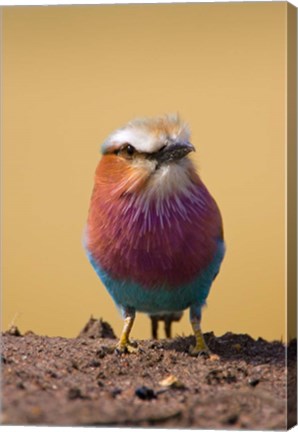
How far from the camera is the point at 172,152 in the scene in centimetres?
605

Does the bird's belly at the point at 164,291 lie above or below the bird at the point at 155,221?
below

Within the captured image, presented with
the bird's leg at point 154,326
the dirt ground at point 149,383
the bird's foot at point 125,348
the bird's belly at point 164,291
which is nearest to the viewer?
the dirt ground at point 149,383

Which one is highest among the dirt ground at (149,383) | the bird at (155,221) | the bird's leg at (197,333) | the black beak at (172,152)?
the black beak at (172,152)

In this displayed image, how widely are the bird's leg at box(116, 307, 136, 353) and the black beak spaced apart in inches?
41.6

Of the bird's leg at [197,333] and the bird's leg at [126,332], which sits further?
the bird's leg at [126,332]

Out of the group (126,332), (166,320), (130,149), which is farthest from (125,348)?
A: (130,149)

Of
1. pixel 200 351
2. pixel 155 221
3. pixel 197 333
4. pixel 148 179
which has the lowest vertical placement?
pixel 200 351

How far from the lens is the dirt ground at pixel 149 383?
215 inches

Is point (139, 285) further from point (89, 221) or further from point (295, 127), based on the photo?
point (295, 127)

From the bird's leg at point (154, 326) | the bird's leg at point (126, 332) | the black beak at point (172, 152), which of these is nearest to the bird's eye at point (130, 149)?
the black beak at point (172, 152)

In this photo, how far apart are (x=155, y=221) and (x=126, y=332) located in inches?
33.3

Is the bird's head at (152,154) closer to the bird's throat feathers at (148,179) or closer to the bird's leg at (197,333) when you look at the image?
the bird's throat feathers at (148,179)

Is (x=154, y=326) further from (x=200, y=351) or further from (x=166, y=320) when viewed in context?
(x=200, y=351)

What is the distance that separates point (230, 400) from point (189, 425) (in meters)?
0.30
